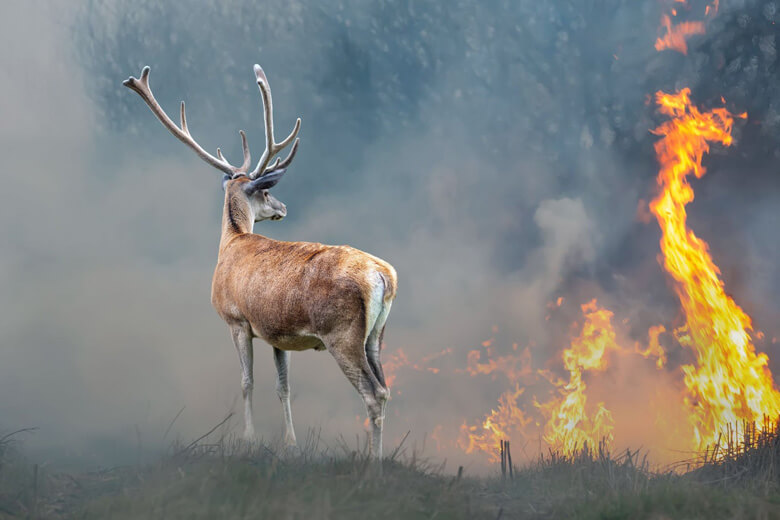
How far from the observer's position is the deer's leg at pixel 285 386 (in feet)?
29.7

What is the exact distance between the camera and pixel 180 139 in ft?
38.2

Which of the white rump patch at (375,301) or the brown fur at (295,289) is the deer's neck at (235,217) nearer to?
the brown fur at (295,289)

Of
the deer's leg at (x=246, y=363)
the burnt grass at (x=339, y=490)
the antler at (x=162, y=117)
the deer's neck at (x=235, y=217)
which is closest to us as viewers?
the burnt grass at (x=339, y=490)

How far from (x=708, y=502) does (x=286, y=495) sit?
3992mm

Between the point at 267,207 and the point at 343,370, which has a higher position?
the point at 267,207

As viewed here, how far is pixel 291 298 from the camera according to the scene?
8.07 metres

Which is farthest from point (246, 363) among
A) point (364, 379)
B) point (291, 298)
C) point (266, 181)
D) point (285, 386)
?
point (266, 181)

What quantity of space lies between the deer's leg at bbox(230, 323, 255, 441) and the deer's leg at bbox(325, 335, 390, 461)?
2137mm

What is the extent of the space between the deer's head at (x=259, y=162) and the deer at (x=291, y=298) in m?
0.03

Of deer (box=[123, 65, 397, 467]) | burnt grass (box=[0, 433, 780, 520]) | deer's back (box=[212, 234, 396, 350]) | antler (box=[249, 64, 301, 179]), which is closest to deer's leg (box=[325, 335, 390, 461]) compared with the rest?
deer (box=[123, 65, 397, 467])

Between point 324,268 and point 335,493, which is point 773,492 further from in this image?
point 324,268

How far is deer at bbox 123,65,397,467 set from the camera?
24.6 ft

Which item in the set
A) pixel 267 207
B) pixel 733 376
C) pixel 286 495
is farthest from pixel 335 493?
pixel 733 376

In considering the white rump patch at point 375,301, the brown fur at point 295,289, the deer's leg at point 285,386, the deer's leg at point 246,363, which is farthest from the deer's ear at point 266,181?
the white rump patch at point 375,301
